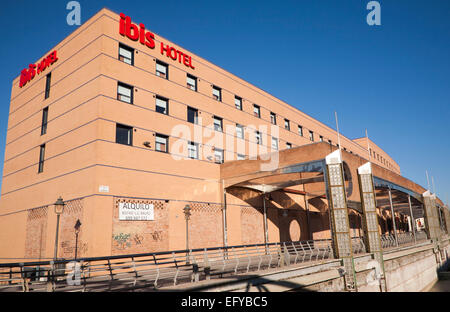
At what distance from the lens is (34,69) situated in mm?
24641

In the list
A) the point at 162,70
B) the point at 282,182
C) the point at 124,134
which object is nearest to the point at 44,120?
the point at 124,134

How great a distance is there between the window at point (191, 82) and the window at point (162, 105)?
9.19ft

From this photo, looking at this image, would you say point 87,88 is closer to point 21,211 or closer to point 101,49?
point 101,49

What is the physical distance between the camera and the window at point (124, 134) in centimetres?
1911

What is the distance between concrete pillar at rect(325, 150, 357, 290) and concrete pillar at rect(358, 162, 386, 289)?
2.70 metres

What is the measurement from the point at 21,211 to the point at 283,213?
64.5 feet

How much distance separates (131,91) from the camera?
2036 centimetres

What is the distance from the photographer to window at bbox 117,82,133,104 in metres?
19.8

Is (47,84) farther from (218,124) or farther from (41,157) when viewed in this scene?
(218,124)

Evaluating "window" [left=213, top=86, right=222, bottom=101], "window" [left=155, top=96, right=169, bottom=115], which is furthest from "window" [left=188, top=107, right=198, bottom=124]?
"window" [left=213, top=86, right=222, bottom=101]

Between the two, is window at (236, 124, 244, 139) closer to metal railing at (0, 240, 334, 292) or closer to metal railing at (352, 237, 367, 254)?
metal railing at (0, 240, 334, 292)

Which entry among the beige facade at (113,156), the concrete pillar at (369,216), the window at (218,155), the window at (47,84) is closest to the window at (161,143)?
the beige facade at (113,156)
